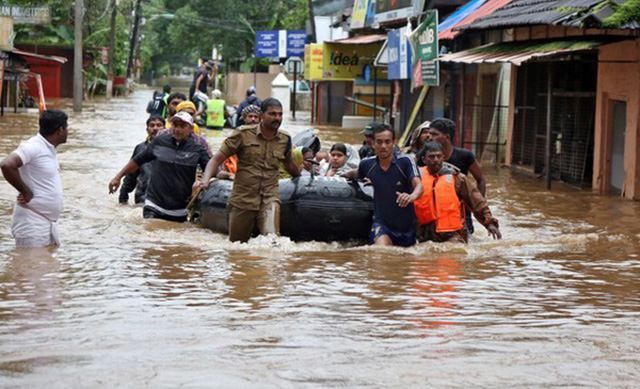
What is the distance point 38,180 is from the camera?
30.9 feet

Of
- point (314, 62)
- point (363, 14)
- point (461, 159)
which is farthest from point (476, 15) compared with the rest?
point (314, 62)

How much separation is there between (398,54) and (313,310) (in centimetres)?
2189

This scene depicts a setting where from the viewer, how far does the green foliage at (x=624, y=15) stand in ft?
48.0

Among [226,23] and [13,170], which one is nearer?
[13,170]

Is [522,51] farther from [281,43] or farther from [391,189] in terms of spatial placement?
[281,43]

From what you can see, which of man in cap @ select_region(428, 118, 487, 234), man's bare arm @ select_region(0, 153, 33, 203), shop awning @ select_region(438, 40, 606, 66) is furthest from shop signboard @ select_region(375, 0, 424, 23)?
man's bare arm @ select_region(0, 153, 33, 203)

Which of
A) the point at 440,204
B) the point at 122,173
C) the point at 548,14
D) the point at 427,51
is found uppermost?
the point at 548,14

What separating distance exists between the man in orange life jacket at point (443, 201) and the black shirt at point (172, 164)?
240cm

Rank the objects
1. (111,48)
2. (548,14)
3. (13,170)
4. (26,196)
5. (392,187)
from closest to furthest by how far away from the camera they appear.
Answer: (13,170) < (26,196) < (392,187) < (548,14) < (111,48)

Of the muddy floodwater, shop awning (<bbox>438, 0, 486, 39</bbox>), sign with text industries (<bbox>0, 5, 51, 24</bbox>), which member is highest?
sign with text industries (<bbox>0, 5, 51, 24</bbox>)

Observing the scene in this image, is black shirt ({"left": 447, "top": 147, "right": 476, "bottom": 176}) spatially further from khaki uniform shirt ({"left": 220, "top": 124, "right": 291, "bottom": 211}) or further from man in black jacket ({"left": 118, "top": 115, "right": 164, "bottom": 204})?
man in black jacket ({"left": 118, "top": 115, "right": 164, "bottom": 204})

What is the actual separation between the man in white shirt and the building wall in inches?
385

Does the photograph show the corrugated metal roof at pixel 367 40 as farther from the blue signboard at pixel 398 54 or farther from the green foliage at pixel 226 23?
the green foliage at pixel 226 23

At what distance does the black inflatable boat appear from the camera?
1208 centimetres
